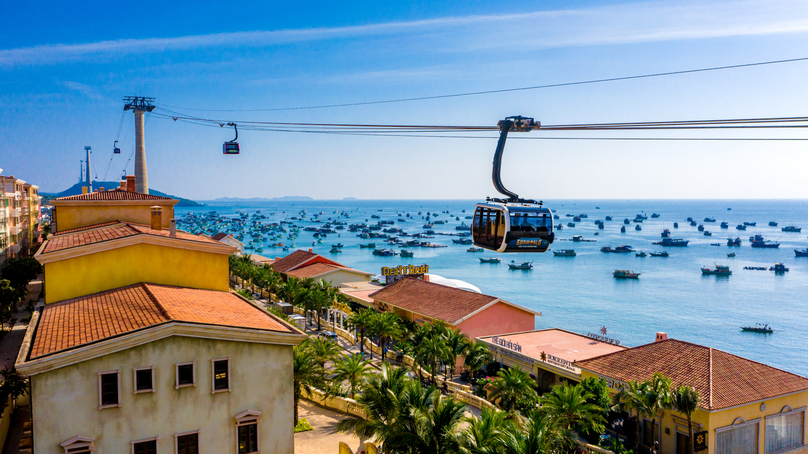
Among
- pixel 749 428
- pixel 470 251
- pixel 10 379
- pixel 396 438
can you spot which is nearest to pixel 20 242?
pixel 10 379

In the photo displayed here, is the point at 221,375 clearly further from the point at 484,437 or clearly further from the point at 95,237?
the point at 95,237

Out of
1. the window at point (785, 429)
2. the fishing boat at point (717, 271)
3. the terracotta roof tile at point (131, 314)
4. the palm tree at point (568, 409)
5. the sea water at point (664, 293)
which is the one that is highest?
the terracotta roof tile at point (131, 314)

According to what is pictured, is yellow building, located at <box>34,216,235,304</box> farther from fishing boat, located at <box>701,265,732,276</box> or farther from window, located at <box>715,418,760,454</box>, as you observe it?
fishing boat, located at <box>701,265,732,276</box>

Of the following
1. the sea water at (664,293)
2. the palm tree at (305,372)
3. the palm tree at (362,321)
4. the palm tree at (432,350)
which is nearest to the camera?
the palm tree at (305,372)

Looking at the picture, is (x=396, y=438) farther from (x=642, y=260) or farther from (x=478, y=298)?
(x=642, y=260)

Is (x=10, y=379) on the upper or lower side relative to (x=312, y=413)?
upper

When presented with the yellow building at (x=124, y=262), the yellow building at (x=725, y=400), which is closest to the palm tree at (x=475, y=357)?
the yellow building at (x=725, y=400)

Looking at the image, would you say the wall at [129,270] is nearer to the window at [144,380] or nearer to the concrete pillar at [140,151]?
the window at [144,380]
